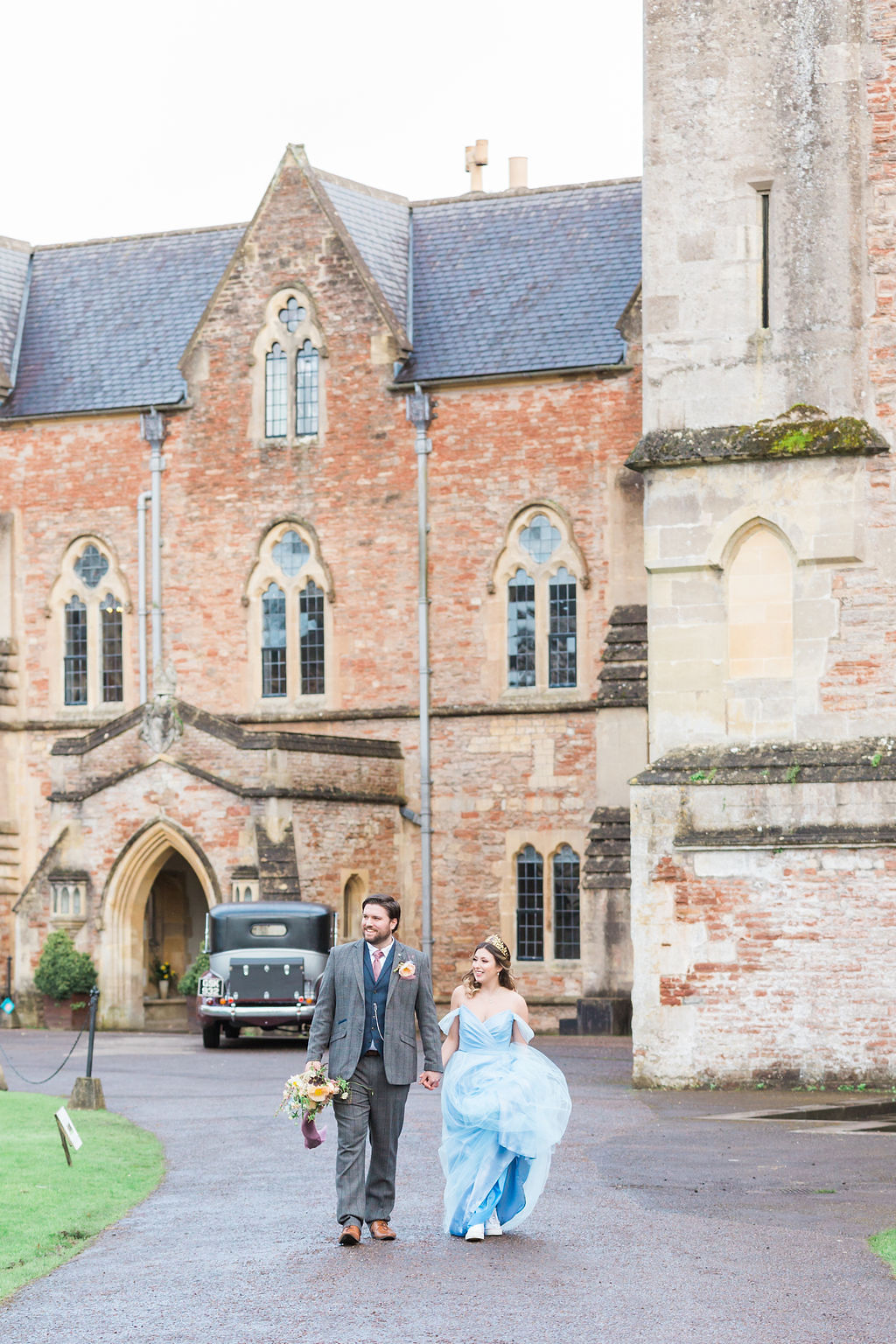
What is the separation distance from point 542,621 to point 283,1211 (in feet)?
75.5

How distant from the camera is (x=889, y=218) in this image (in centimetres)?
2147

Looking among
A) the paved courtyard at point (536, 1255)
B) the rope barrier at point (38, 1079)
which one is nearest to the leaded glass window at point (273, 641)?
the rope barrier at point (38, 1079)

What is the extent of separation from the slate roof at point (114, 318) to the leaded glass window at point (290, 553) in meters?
3.18

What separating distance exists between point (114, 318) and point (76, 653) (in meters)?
6.30

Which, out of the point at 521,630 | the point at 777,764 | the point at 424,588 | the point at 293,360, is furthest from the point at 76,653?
the point at 777,764

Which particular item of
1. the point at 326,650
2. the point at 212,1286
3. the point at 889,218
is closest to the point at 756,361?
the point at 889,218

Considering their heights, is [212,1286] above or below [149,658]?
below

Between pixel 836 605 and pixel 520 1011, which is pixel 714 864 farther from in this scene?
pixel 520 1011

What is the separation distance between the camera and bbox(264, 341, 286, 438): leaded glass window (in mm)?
37125

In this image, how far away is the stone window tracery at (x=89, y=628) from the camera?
125 ft

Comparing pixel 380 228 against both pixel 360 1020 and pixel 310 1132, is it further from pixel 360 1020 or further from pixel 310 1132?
pixel 310 1132

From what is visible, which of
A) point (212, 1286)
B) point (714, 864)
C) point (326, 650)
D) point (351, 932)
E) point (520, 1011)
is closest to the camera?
point (212, 1286)

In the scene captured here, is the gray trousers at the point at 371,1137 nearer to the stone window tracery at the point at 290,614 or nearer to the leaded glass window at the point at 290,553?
the stone window tracery at the point at 290,614

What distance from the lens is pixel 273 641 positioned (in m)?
37.1
